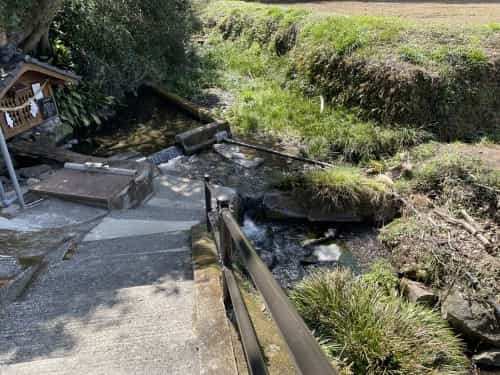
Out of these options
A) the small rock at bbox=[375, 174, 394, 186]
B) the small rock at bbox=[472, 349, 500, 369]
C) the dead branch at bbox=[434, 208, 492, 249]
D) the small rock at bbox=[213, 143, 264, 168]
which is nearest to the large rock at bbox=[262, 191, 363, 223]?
the small rock at bbox=[375, 174, 394, 186]

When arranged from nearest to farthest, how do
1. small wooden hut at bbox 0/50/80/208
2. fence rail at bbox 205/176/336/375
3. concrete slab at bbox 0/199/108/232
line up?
fence rail at bbox 205/176/336/375 < concrete slab at bbox 0/199/108/232 < small wooden hut at bbox 0/50/80/208

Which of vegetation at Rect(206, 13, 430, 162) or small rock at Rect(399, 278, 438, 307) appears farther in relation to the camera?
vegetation at Rect(206, 13, 430, 162)

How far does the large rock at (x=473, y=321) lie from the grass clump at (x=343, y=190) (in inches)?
89.7

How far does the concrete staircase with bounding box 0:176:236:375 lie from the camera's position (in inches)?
89.2

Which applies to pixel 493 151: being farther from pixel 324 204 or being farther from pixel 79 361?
pixel 79 361

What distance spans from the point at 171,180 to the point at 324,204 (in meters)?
2.81

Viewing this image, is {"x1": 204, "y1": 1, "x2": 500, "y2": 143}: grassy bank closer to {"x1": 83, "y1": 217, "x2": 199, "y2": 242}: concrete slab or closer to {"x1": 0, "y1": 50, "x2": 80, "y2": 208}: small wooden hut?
{"x1": 83, "y1": 217, "x2": 199, "y2": 242}: concrete slab

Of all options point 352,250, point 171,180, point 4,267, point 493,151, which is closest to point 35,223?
point 4,267

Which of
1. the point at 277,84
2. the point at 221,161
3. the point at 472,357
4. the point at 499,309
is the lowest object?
the point at 472,357

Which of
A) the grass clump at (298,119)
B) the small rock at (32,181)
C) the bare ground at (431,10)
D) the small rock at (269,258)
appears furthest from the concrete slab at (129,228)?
the bare ground at (431,10)

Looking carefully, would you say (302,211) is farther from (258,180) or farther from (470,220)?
(470,220)

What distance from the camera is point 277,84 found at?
1170 centimetres

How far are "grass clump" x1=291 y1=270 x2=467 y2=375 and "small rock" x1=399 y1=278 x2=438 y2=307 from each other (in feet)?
1.58

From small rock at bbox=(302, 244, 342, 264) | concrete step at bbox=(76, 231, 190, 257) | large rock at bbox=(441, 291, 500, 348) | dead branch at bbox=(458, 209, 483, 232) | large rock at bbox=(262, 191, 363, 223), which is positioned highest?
concrete step at bbox=(76, 231, 190, 257)
